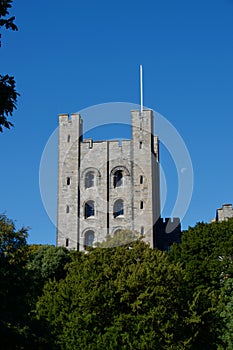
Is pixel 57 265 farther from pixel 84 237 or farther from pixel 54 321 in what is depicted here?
pixel 54 321

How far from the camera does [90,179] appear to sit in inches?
3034

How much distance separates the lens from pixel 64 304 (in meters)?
32.8

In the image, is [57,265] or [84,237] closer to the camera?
[57,265]

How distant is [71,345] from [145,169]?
46.8m

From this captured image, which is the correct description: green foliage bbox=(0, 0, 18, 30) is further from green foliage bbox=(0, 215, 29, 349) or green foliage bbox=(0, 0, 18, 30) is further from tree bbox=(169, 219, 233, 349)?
tree bbox=(169, 219, 233, 349)

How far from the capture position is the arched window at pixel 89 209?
7631 centimetres

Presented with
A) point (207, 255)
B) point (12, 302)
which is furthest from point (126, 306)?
point (207, 255)

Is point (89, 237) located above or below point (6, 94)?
above

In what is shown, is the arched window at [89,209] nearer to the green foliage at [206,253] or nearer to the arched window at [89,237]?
the arched window at [89,237]

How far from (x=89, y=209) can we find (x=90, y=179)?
3.37 meters

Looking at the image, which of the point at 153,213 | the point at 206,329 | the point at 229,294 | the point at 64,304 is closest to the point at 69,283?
the point at 64,304

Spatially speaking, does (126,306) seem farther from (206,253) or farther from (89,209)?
(89,209)

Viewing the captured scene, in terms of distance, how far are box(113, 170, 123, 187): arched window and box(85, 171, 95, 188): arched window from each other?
2481 mm

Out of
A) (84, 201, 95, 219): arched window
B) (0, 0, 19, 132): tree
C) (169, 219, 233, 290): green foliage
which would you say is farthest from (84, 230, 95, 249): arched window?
(0, 0, 19, 132): tree
